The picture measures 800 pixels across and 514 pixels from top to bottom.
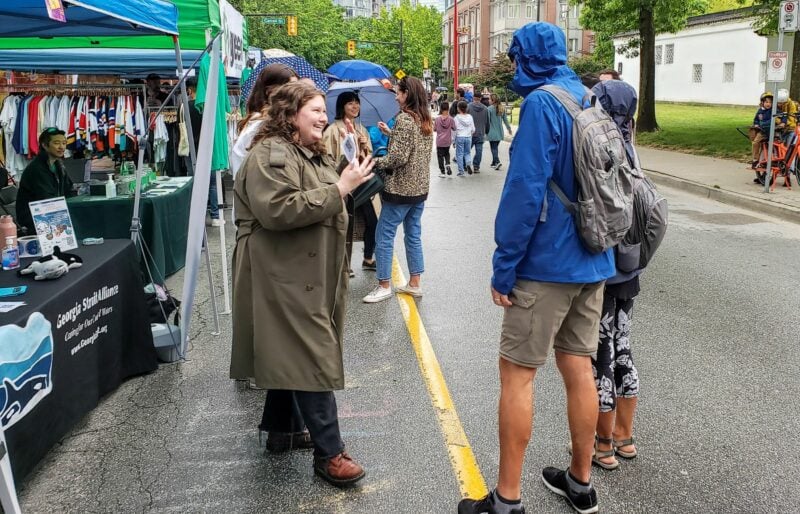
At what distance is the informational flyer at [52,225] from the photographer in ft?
14.7

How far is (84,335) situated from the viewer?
4031mm

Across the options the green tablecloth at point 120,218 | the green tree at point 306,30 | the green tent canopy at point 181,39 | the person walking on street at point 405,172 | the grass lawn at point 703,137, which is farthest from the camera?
the green tree at point 306,30

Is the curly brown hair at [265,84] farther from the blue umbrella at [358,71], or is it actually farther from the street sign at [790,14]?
the blue umbrella at [358,71]

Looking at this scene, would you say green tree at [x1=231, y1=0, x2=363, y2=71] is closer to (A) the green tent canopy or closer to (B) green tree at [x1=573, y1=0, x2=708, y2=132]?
(B) green tree at [x1=573, y1=0, x2=708, y2=132]

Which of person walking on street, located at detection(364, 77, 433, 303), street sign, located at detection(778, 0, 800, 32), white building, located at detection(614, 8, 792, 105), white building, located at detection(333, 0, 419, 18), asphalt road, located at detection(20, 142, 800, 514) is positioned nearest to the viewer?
asphalt road, located at detection(20, 142, 800, 514)

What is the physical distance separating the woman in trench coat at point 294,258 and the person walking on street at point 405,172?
9.54 ft

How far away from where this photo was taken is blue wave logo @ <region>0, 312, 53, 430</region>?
314 centimetres

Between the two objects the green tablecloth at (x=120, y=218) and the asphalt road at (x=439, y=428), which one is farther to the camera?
the green tablecloth at (x=120, y=218)

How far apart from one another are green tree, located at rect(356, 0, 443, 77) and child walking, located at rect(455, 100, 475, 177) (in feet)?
214

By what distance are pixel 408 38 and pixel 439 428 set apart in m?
81.6

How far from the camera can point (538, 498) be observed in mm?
3215

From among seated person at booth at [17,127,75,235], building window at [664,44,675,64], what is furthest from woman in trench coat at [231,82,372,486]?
building window at [664,44,675,64]

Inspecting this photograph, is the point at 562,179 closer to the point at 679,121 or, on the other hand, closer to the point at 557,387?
the point at 557,387

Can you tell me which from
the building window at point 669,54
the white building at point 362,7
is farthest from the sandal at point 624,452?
the white building at point 362,7
